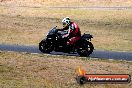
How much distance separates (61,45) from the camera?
22719 mm

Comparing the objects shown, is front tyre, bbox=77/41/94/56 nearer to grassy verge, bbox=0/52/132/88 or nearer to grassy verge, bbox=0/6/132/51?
grassy verge, bbox=0/52/132/88

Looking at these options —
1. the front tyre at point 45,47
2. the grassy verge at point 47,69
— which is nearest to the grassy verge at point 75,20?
the front tyre at point 45,47

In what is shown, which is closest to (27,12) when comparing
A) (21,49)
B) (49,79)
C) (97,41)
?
(97,41)

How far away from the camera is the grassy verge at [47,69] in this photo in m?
15.7

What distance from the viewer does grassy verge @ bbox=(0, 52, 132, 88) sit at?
618 inches

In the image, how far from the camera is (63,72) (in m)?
17.3

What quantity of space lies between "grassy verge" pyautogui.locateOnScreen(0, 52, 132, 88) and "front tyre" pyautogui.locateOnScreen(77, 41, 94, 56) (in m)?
0.97

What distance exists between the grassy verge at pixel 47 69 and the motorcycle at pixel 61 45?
3.60 feet

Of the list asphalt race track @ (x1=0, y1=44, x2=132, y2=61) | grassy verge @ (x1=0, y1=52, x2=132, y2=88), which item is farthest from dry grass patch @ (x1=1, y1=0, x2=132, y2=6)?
grassy verge @ (x1=0, y1=52, x2=132, y2=88)

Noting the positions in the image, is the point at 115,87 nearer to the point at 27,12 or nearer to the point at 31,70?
the point at 31,70

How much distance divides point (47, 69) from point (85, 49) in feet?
15.8

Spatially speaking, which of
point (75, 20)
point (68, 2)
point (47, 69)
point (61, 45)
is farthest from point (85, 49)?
point (68, 2)

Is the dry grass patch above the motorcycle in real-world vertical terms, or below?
below

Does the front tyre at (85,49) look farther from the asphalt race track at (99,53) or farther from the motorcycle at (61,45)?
the asphalt race track at (99,53)
